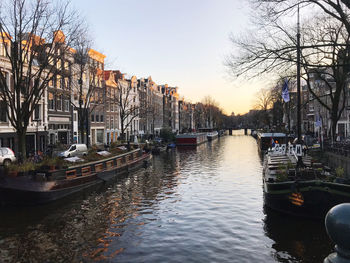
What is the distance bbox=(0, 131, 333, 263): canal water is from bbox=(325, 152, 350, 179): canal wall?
6.49 m

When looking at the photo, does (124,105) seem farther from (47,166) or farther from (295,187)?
(295,187)

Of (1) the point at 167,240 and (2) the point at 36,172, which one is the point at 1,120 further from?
(1) the point at 167,240

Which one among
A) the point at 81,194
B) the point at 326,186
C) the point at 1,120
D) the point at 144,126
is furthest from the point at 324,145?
the point at 144,126

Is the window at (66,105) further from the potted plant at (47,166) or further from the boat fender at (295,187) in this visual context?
the boat fender at (295,187)

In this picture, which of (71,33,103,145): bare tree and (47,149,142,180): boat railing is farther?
(71,33,103,145): bare tree

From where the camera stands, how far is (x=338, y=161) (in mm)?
25453

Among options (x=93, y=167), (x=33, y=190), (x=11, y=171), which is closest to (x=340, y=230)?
(x=33, y=190)

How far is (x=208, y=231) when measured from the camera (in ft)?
41.9

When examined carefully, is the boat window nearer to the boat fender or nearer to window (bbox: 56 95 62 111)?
window (bbox: 56 95 62 111)

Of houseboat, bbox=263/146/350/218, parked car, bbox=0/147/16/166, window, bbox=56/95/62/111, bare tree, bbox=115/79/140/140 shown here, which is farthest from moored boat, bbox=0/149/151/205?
bare tree, bbox=115/79/140/140

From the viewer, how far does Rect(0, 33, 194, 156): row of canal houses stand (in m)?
34.4

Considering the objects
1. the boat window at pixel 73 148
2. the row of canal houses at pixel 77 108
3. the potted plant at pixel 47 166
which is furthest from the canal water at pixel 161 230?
the boat window at pixel 73 148

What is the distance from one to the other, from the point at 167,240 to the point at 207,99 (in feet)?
447

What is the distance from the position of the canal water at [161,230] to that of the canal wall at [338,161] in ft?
21.3
